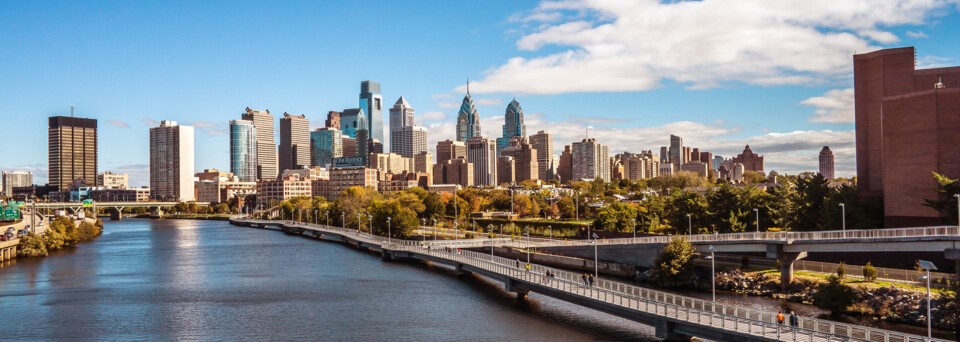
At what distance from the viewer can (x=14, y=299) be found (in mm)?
60844

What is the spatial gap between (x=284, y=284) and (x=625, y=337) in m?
39.2

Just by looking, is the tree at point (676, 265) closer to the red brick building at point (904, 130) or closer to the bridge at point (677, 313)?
the bridge at point (677, 313)

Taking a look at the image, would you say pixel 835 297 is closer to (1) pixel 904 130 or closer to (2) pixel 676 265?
(2) pixel 676 265

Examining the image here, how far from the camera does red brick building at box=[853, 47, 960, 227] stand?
63.6 metres

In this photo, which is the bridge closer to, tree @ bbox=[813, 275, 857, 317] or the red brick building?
tree @ bbox=[813, 275, 857, 317]

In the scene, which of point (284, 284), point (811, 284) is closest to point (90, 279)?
point (284, 284)

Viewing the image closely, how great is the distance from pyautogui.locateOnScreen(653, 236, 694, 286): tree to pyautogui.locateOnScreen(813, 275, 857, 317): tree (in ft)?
46.6

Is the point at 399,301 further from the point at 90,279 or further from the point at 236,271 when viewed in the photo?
the point at 90,279

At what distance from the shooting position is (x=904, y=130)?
67.2m

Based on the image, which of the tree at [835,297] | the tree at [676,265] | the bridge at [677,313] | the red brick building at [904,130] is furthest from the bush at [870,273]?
the bridge at [677,313]

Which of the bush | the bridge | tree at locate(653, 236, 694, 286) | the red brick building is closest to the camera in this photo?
the bridge

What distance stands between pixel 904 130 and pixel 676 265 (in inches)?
986

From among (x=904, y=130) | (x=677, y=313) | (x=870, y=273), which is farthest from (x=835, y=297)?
(x=904, y=130)

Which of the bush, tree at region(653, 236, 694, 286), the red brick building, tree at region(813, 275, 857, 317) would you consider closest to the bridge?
tree at region(813, 275, 857, 317)
